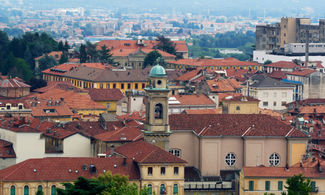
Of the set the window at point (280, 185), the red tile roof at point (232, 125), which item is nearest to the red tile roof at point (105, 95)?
the red tile roof at point (232, 125)

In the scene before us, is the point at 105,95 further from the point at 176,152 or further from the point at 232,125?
the point at 232,125

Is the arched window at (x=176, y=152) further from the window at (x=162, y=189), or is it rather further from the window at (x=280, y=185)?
the window at (x=280, y=185)

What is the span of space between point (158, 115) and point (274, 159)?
6568 mm

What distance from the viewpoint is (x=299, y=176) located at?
2037 inches

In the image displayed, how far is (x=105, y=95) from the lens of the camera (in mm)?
98812

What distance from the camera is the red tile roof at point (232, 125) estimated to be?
200 feet

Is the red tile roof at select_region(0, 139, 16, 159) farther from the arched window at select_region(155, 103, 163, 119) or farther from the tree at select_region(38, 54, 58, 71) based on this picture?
the tree at select_region(38, 54, 58, 71)

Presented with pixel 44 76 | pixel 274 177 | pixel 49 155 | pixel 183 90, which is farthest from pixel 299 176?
pixel 44 76

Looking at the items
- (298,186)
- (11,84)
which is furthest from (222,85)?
(298,186)

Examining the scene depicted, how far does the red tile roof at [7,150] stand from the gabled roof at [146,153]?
609 centimetres

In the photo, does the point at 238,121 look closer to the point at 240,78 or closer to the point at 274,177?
the point at 274,177

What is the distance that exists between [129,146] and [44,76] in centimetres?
7018

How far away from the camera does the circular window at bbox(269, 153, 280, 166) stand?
201 feet

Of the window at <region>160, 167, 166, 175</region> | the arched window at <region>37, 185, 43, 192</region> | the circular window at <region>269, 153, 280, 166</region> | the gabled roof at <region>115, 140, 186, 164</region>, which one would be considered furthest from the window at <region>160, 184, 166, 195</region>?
the circular window at <region>269, 153, 280, 166</region>
